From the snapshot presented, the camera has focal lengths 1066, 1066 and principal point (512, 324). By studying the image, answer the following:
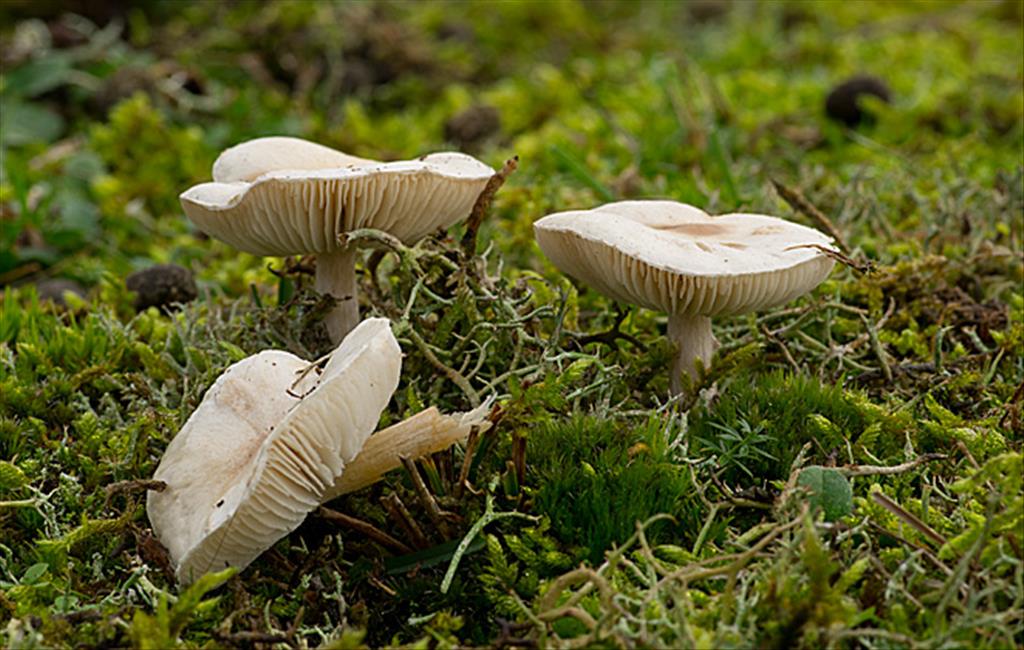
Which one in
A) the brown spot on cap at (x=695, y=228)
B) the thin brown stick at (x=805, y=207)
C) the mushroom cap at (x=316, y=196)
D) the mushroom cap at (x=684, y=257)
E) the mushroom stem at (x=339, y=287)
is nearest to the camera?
the mushroom cap at (x=684, y=257)

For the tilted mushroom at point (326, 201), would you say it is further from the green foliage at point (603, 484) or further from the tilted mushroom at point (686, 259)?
the green foliage at point (603, 484)

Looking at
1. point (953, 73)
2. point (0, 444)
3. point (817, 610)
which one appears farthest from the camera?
point (953, 73)

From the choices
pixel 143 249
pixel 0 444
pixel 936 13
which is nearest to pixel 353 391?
pixel 0 444

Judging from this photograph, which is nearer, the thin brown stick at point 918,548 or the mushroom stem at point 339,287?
the thin brown stick at point 918,548

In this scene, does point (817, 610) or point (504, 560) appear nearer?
point (817, 610)

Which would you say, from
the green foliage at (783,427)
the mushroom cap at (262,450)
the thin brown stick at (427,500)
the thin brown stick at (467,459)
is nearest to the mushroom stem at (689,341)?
the green foliage at (783,427)

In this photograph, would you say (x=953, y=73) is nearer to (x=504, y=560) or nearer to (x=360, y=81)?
(x=360, y=81)

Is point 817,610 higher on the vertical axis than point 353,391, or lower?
lower

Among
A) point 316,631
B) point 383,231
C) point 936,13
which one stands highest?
point 383,231

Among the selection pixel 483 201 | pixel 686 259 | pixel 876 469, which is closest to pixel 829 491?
pixel 876 469
